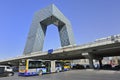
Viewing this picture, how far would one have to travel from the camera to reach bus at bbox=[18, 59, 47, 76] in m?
34.4

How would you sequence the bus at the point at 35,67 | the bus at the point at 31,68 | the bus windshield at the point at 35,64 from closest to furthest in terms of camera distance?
the bus at the point at 31,68 < the bus at the point at 35,67 < the bus windshield at the point at 35,64

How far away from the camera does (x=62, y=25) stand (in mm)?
125938

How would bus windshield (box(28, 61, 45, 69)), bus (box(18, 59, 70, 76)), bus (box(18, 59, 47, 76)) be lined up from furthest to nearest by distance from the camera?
bus windshield (box(28, 61, 45, 69)) < bus (box(18, 59, 70, 76)) < bus (box(18, 59, 47, 76))

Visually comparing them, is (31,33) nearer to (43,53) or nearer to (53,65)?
(43,53)

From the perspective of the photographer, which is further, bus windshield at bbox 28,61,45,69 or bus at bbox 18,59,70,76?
bus windshield at bbox 28,61,45,69

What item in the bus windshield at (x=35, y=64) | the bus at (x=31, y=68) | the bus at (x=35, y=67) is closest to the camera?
the bus at (x=31, y=68)

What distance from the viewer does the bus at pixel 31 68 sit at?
113 feet

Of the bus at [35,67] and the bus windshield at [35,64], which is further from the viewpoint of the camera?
the bus windshield at [35,64]

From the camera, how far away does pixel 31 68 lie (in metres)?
35.0

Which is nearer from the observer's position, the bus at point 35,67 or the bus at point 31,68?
the bus at point 31,68

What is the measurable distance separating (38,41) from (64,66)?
7445 centimetres

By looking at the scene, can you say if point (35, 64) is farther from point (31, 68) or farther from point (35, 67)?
point (31, 68)

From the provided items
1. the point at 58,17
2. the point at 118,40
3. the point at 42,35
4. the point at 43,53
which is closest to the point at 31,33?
the point at 42,35

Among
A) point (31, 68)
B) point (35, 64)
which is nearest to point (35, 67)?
point (35, 64)
